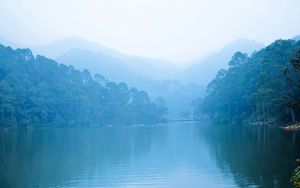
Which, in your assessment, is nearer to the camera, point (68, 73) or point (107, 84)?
point (68, 73)

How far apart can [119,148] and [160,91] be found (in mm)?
152480

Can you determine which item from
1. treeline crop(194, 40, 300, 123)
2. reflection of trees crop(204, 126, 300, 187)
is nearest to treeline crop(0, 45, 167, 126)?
treeline crop(194, 40, 300, 123)

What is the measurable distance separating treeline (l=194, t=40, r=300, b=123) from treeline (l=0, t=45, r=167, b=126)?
18833 mm

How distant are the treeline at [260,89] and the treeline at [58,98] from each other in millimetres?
18833

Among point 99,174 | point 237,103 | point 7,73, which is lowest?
point 99,174

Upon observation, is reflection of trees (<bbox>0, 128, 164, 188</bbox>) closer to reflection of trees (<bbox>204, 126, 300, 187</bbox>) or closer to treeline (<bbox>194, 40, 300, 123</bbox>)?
reflection of trees (<bbox>204, 126, 300, 187</bbox>)

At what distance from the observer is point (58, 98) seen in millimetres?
86125

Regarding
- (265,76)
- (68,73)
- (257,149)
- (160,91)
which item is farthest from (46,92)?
(160,91)

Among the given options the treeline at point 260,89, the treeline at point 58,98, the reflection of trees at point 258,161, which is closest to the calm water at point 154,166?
the reflection of trees at point 258,161

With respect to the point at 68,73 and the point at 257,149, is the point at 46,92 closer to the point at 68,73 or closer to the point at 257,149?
the point at 68,73

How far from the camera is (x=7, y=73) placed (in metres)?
80.7

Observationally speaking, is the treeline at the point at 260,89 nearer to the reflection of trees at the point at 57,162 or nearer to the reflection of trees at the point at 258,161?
the reflection of trees at the point at 258,161

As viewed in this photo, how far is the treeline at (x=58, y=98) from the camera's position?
75.3 meters

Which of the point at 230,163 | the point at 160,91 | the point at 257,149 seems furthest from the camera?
the point at 160,91
